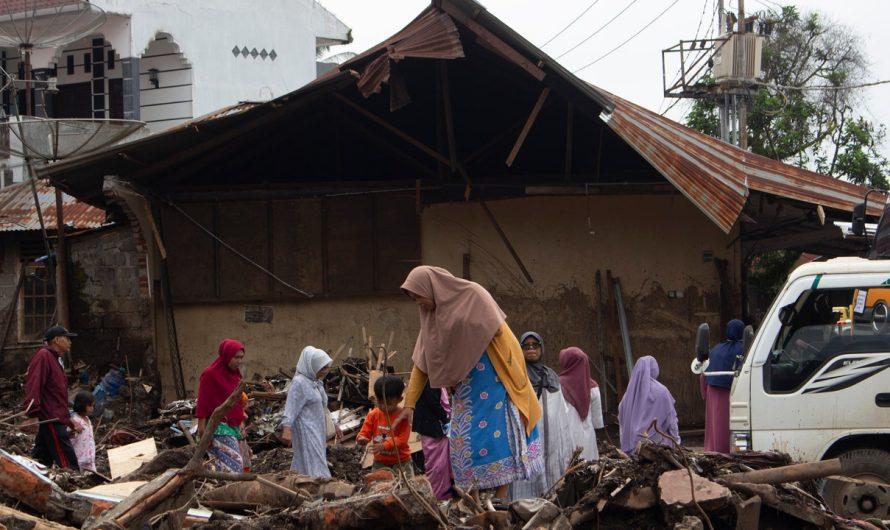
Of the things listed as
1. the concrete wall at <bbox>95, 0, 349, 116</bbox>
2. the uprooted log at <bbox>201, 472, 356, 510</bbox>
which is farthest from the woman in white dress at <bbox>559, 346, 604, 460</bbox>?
the concrete wall at <bbox>95, 0, 349, 116</bbox>

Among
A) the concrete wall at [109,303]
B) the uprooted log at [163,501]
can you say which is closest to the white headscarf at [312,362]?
the uprooted log at [163,501]

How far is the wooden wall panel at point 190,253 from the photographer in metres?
12.9

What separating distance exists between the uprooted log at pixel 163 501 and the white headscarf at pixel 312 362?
99.8 inches

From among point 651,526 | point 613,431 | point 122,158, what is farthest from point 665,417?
point 122,158

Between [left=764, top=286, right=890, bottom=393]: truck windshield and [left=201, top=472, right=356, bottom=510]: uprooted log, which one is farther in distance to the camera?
[left=764, top=286, right=890, bottom=393]: truck windshield

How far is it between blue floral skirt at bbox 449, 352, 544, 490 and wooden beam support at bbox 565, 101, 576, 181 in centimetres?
562

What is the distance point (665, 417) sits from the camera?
8375mm

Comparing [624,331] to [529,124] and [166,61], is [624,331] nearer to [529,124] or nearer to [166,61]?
[529,124]

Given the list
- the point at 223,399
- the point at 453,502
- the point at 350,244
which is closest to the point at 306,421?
the point at 223,399

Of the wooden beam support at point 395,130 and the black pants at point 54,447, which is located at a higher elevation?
the wooden beam support at point 395,130

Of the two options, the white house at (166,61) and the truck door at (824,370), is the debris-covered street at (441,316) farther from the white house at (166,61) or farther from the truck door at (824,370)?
the white house at (166,61)

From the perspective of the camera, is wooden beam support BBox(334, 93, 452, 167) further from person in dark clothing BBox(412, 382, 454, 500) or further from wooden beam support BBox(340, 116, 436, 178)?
person in dark clothing BBox(412, 382, 454, 500)

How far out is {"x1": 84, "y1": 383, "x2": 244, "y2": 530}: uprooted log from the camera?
5.08 meters

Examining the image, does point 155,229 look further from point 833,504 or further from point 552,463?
point 833,504
